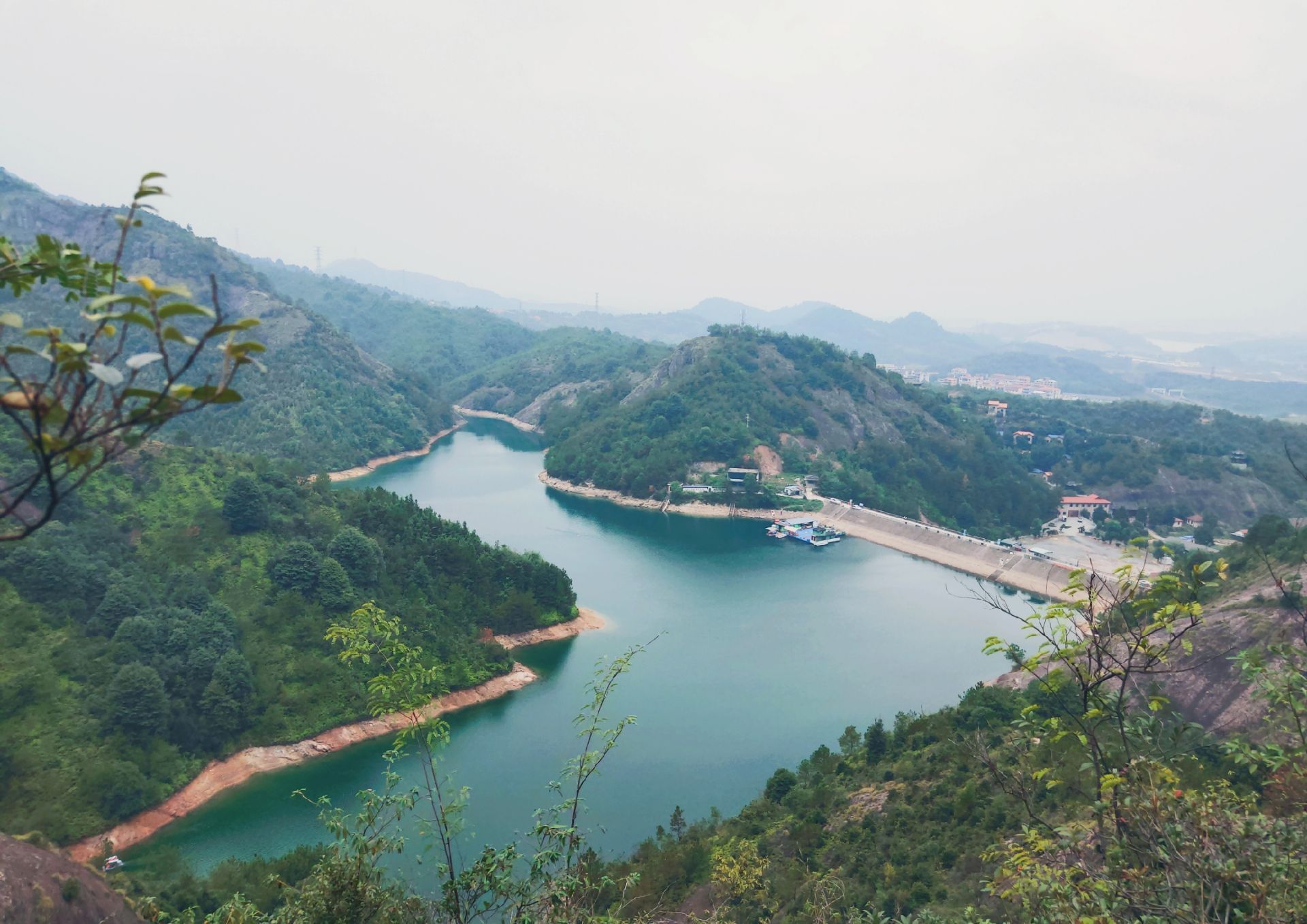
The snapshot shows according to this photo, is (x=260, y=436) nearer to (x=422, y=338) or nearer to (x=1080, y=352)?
(x=422, y=338)

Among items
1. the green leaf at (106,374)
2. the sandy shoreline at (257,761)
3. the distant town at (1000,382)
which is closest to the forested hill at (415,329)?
the distant town at (1000,382)

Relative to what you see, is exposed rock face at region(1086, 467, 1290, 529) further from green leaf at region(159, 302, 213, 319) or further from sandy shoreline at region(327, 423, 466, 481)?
green leaf at region(159, 302, 213, 319)

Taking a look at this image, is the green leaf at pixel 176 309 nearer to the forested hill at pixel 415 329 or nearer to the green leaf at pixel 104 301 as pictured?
the green leaf at pixel 104 301

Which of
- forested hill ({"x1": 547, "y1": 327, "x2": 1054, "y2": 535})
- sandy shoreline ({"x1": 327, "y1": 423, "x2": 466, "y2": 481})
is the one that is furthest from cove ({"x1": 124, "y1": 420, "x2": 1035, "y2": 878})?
forested hill ({"x1": 547, "y1": 327, "x2": 1054, "y2": 535})

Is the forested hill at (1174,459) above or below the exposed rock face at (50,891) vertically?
above

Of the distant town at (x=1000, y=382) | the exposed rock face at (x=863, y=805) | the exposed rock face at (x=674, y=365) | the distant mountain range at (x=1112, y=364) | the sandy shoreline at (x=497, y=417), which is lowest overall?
the exposed rock face at (x=863, y=805)

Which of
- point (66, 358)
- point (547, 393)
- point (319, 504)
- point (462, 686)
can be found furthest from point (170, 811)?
point (547, 393)

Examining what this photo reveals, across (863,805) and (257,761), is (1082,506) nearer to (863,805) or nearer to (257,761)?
(863,805)

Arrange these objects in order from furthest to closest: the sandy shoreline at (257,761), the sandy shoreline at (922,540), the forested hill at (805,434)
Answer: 1. the forested hill at (805,434)
2. the sandy shoreline at (922,540)
3. the sandy shoreline at (257,761)
